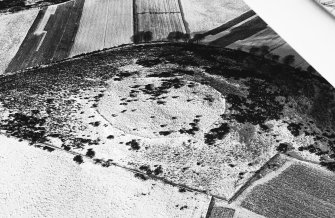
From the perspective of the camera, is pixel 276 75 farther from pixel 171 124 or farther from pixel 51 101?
pixel 51 101

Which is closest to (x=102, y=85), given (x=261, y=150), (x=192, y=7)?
(x=261, y=150)

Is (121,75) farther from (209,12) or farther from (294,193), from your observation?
(294,193)

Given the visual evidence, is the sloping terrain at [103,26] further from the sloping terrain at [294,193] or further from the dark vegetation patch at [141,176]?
the sloping terrain at [294,193]

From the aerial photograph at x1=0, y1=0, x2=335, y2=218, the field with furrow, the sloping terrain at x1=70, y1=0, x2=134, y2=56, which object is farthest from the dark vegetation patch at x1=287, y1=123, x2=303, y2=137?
the field with furrow

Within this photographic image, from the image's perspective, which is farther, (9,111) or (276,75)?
(276,75)

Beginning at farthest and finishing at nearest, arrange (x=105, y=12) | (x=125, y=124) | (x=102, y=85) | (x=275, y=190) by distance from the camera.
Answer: (x=105, y=12), (x=102, y=85), (x=125, y=124), (x=275, y=190)

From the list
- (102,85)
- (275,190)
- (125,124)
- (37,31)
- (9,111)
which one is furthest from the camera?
(37,31)

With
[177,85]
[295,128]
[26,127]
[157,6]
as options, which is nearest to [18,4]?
[157,6]
